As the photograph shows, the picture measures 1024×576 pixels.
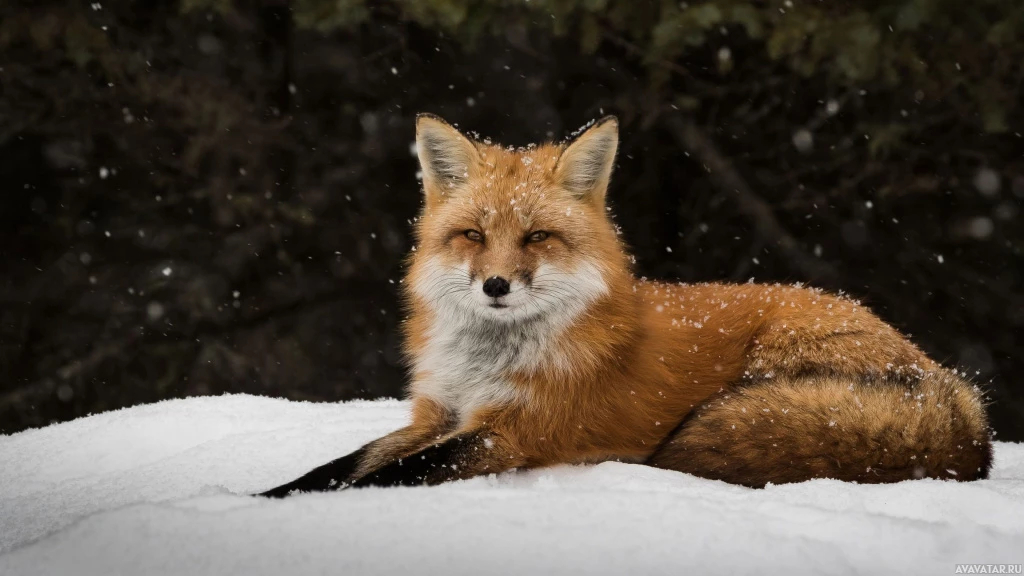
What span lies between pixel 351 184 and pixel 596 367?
340 cm

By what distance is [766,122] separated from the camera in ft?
17.3

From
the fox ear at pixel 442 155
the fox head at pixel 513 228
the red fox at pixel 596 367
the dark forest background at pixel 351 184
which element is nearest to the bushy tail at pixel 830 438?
the red fox at pixel 596 367

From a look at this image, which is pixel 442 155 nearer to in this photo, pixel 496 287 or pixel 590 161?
pixel 590 161

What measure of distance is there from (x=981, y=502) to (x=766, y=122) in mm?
3621

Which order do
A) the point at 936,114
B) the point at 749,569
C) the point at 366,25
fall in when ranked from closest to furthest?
the point at 749,569 → the point at 936,114 → the point at 366,25

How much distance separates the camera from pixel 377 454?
2561mm

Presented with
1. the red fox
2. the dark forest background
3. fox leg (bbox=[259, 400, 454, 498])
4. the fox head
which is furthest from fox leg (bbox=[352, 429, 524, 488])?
the dark forest background

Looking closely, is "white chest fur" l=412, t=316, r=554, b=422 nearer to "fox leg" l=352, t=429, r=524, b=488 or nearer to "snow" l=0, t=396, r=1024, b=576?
"fox leg" l=352, t=429, r=524, b=488

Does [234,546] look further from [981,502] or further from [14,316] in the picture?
[14,316]

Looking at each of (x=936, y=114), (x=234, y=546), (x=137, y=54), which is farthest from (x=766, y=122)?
(x=234, y=546)

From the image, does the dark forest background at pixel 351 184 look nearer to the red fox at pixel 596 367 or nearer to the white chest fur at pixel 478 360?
the red fox at pixel 596 367

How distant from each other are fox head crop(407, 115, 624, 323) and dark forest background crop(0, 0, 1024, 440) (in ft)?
6.88

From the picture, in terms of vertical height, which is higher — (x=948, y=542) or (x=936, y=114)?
(x=936, y=114)

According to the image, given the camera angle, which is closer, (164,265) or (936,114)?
(936,114)
